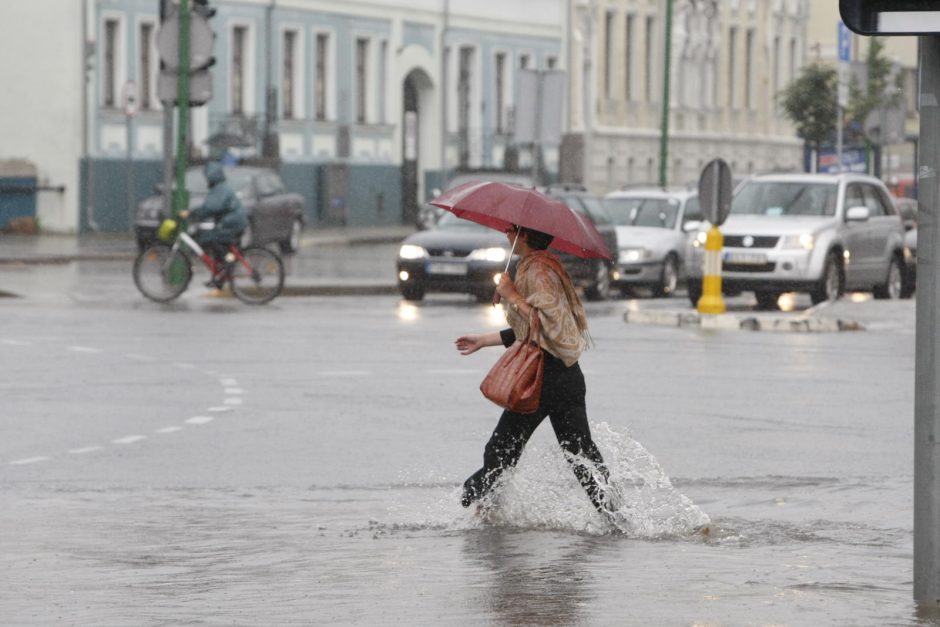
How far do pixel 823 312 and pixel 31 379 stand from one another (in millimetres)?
11221

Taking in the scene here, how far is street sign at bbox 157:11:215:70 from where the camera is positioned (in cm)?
3130

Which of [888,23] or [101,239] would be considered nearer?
[888,23]

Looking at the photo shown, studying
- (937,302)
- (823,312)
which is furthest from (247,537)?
(823,312)

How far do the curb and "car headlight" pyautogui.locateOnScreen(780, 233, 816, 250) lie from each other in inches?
140

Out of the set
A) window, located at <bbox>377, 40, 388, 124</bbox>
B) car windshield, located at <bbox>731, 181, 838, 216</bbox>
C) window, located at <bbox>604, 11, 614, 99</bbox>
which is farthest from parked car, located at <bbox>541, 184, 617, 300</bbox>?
window, located at <bbox>604, 11, 614, 99</bbox>

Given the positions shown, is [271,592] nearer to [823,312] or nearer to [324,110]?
[823,312]

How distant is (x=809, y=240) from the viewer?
3005 cm

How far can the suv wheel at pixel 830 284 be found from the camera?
3022cm

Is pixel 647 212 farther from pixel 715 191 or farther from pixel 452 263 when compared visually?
pixel 715 191

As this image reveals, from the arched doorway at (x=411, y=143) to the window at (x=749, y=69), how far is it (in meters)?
20.5

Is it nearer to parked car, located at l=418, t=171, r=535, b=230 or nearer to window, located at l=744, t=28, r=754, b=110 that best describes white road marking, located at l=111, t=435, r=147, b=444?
parked car, located at l=418, t=171, r=535, b=230

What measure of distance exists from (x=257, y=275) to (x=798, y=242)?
620cm

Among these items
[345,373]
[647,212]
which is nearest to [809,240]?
[647,212]

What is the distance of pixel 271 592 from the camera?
9.00 metres
